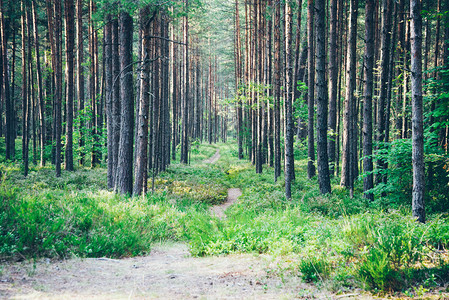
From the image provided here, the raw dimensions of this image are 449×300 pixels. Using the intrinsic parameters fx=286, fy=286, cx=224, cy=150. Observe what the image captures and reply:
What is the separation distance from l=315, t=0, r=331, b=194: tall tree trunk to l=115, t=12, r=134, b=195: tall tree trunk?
7000 millimetres

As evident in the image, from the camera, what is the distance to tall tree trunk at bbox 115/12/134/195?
406 inches

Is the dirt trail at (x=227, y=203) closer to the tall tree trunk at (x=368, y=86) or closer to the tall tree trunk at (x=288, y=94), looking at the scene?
the tall tree trunk at (x=288, y=94)

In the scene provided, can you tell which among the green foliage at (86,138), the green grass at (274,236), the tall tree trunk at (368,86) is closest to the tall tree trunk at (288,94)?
the green grass at (274,236)

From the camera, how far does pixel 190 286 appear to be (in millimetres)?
4227

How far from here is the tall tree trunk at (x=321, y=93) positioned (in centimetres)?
1083

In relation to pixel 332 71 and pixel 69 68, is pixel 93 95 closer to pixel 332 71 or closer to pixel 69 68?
pixel 69 68

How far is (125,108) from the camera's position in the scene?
34.0ft

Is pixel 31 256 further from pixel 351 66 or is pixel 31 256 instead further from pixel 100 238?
pixel 351 66

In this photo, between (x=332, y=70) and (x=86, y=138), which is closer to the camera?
(x=332, y=70)

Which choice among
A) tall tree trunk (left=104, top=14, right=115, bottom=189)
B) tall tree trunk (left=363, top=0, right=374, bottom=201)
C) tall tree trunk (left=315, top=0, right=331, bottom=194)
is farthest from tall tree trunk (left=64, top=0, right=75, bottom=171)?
tall tree trunk (left=363, top=0, right=374, bottom=201)

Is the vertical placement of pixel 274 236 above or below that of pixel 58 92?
below

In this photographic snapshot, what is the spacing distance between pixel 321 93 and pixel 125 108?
7.31 meters

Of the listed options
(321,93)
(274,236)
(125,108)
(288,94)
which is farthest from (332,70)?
(274,236)

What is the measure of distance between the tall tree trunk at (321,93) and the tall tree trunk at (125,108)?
23.0 ft
